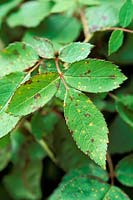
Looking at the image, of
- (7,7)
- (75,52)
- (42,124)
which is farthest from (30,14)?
(75,52)

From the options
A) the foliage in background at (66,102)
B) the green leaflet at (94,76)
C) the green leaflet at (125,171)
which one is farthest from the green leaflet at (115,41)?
the green leaflet at (125,171)

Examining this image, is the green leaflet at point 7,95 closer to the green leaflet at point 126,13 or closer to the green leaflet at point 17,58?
the green leaflet at point 17,58

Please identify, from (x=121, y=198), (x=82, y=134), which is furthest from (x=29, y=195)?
(x=82, y=134)

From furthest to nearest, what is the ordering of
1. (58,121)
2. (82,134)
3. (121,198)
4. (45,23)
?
(45,23) < (58,121) < (121,198) < (82,134)

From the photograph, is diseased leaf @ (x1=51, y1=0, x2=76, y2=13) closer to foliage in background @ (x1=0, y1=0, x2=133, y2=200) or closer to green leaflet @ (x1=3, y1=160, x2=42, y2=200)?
foliage in background @ (x1=0, y1=0, x2=133, y2=200)

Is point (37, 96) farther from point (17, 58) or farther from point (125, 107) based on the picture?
point (125, 107)

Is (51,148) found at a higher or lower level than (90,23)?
lower

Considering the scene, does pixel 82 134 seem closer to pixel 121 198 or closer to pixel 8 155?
pixel 121 198
